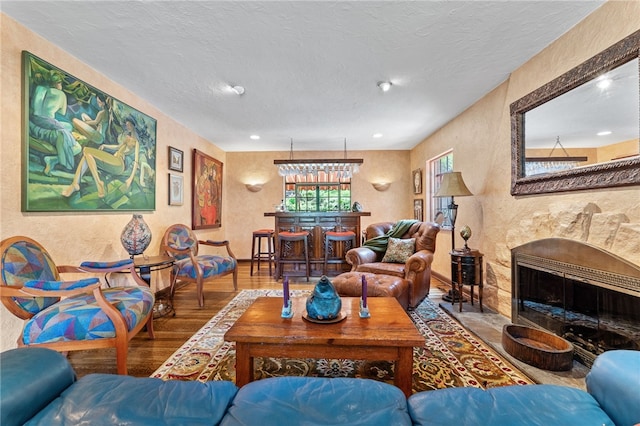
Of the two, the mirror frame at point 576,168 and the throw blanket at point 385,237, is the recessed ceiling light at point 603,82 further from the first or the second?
the throw blanket at point 385,237

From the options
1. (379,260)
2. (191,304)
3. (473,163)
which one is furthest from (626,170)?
(191,304)

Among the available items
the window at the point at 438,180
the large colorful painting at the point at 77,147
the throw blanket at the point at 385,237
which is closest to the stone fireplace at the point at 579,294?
the throw blanket at the point at 385,237

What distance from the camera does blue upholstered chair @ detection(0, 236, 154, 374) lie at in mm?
1657

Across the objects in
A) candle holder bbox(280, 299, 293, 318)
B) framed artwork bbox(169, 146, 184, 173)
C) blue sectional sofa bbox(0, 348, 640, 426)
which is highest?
framed artwork bbox(169, 146, 184, 173)

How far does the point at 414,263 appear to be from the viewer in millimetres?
2885

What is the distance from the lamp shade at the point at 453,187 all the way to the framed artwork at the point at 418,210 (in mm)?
2091

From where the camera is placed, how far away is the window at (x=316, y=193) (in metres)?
6.32

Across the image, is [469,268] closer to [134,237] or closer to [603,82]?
[603,82]

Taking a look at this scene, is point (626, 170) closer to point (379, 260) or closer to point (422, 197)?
point (379, 260)

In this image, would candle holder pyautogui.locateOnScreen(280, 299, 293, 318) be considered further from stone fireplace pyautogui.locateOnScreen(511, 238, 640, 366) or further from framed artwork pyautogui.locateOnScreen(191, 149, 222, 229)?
framed artwork pyautogui.locateOnScreen(191, 149, 222, 229)

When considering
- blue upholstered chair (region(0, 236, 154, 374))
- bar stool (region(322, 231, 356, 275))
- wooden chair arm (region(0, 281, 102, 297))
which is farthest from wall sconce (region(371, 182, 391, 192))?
wooden chair arm (region(0, 281, 102, 297))

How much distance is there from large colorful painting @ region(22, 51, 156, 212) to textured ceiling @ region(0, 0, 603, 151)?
34 cm

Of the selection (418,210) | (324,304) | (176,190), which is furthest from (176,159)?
(418,210)

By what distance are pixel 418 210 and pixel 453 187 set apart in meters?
2.37
